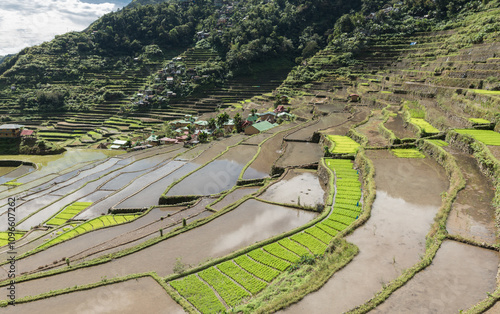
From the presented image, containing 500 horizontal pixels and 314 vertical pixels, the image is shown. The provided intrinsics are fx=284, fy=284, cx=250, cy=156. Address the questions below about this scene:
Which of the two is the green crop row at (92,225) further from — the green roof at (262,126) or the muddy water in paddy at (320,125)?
the green roof at (262,126)

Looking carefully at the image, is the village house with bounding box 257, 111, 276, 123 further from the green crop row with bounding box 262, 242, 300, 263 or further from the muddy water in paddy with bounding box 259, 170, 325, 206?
the green crop row with bounding box 262, 242, 300, 263

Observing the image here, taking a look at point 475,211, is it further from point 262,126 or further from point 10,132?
point 10,132

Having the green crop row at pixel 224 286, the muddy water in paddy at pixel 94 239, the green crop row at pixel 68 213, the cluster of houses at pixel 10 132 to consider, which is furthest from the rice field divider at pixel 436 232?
the cluster of houses at pixel 10 132

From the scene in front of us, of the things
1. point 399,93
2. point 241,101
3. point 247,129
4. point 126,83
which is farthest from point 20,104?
point 399,93

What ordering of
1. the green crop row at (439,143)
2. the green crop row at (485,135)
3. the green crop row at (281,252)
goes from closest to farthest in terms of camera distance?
the green crop row at (281,252) < the green crop row at (485,135) < the green crop row at (439,143)

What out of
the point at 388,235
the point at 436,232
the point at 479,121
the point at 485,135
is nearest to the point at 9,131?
the point at 388,235

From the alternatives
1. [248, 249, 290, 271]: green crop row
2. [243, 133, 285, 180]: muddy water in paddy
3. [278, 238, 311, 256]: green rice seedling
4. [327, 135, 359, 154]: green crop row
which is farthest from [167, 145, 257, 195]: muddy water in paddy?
[248, 249, 290, 271]: green crop row

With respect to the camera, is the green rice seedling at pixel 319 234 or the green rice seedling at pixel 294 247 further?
the green rice seedling at pixel 319 234
